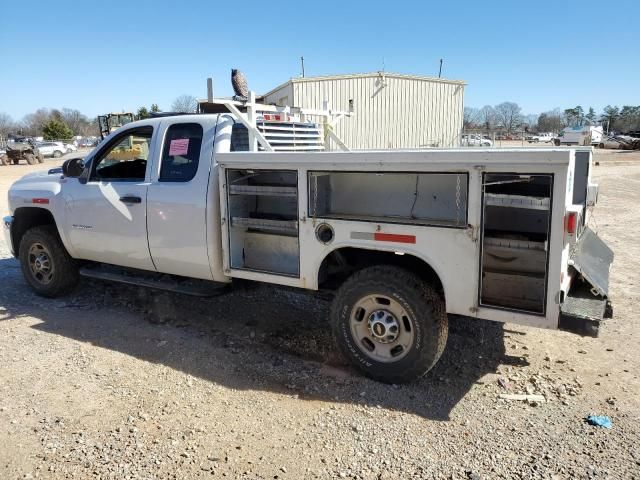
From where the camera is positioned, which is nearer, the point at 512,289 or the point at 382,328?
the point at 512,289

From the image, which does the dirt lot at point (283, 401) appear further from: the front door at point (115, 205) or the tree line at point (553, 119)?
the tree line at point (553, 119)

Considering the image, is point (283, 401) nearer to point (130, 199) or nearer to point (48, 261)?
point (130, 199)

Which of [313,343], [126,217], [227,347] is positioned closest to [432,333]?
[313,343]

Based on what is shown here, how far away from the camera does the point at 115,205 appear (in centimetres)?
546

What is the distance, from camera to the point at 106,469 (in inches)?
126

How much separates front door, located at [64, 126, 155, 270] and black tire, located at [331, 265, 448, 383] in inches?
88.1

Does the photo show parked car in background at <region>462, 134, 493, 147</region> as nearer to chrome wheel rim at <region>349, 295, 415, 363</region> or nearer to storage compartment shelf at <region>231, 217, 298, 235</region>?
storage compartment shelf at <region>231, 217, 298, 235</region>

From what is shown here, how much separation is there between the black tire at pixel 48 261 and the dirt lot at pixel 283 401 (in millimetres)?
362

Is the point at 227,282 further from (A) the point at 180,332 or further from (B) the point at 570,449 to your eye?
(B) the point at 570,449

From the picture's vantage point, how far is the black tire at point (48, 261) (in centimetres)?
622

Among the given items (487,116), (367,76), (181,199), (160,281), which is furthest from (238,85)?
(487,116)

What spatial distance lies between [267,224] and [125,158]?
2141 mm

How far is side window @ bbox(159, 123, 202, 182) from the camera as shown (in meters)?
5.06

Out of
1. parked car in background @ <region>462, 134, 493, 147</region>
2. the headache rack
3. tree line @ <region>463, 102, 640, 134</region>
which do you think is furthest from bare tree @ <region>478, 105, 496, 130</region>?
the headache rack
